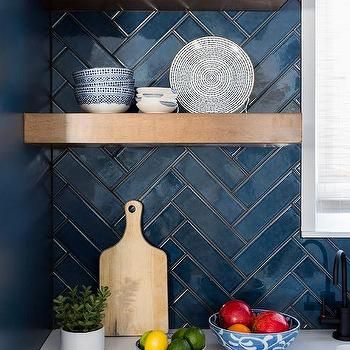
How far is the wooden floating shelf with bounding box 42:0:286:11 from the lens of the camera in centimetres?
193

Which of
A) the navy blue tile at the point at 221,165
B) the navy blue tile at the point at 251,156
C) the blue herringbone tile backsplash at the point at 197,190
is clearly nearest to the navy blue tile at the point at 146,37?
the blue herringbone tile backsplash at the point at 197,190

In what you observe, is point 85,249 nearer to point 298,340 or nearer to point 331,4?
point 298,340

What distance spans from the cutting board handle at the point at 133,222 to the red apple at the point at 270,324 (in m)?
0.44

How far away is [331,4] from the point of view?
212 centimetres

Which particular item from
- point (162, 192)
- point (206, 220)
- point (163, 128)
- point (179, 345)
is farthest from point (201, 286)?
point (163, 128)

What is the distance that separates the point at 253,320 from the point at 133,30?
0.96 meters

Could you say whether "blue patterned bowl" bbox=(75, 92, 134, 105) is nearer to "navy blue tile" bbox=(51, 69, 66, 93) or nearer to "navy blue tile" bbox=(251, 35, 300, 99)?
"navy blue tile" bbox=(51, 69, 66, 93)

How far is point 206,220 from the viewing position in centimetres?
204

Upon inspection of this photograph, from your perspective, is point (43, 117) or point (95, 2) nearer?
point (43, 117)

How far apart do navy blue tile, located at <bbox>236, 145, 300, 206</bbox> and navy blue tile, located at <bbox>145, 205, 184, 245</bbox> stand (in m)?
0.21

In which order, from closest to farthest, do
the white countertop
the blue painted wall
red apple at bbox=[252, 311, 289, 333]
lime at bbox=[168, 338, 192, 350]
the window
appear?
the blue painted wall, lime at bbox=[168, 338, 192, 350], red apple at bbox=[252, 311, 289, 333], the white countertop, the window

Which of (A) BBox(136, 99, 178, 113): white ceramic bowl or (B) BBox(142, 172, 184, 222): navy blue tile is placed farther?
(B) BBox(142, 172, 184, 222): navy blue tile

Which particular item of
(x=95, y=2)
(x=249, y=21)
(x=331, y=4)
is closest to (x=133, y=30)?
(x=95, y=2)

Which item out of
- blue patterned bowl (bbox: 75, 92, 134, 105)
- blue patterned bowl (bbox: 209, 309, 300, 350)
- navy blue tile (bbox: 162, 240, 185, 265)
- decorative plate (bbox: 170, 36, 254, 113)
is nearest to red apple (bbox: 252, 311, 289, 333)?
blue patterned bowl (bbox: 209, 309, 300, 350)
